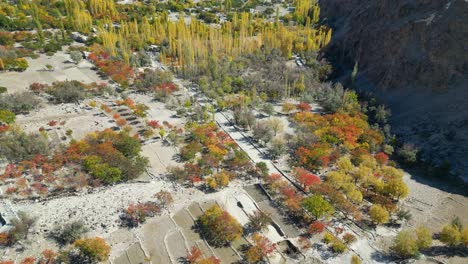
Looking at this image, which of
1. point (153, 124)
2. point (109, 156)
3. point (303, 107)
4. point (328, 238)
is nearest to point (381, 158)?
point (328, 238)

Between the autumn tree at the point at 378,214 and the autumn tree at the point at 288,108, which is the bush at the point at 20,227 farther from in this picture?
the autumn tree at the point at 288,108

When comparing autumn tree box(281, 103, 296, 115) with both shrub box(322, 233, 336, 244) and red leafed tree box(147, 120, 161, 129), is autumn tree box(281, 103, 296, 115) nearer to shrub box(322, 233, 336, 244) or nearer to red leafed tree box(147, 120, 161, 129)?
red leafed tree box(147, 120, 161, 129)

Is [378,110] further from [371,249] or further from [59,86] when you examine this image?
[59,86]

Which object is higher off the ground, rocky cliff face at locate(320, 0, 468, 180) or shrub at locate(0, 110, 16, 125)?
rocky cliff face at locate(320, 0, 468, 180)

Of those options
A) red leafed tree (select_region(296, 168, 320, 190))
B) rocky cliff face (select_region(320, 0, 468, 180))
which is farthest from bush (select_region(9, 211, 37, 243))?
rocky cliff face (select_region(320, 0, 468, 180))

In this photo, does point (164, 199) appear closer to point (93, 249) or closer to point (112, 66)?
point (93, 249)
